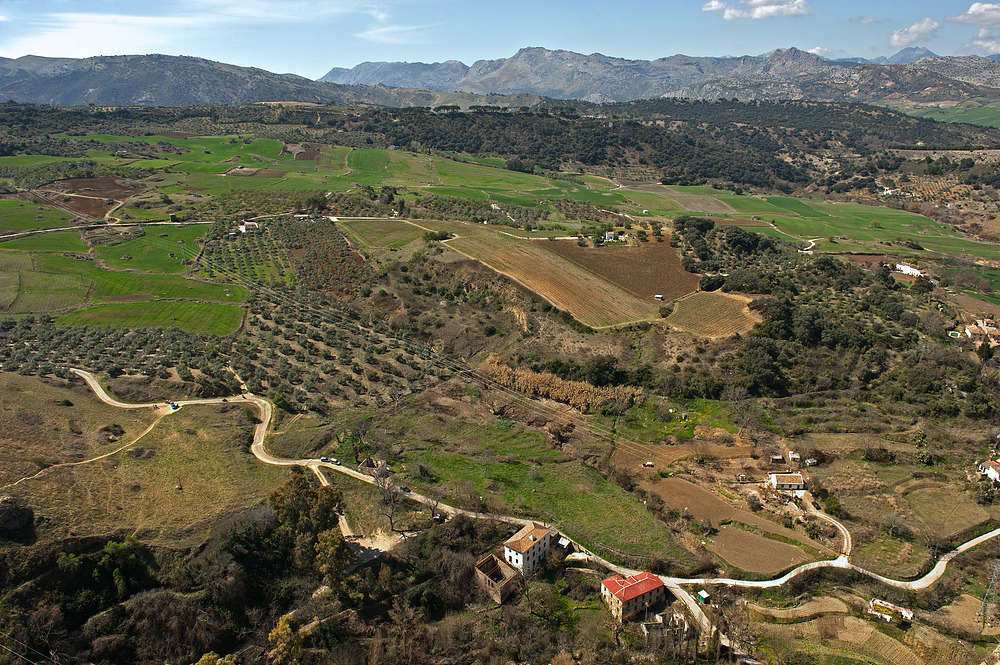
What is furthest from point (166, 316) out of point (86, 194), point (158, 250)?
point (86, 194)

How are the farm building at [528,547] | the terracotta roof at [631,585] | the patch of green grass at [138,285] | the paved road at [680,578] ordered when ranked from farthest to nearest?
the patch of green grass at [138,285], the farm building at [528,547], the paved road at [680,578], the terracotta roof at [631,585]

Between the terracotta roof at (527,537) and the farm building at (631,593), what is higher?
the terracotta roof at (527,537)

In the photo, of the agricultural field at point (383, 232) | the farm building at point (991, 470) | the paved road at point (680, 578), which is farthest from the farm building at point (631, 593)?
the agricultural field at point (383, 232)

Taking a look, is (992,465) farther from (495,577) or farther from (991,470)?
(495,577)

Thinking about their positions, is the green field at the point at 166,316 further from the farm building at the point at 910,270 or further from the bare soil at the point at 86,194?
the farm building at the point at 910,270

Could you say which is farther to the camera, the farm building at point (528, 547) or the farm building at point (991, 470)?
the farm building at point (991, 470)

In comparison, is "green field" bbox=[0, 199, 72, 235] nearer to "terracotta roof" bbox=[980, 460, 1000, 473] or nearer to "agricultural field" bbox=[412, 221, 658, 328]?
"agricultural field" bbox=[412, 221, 658, 328]
